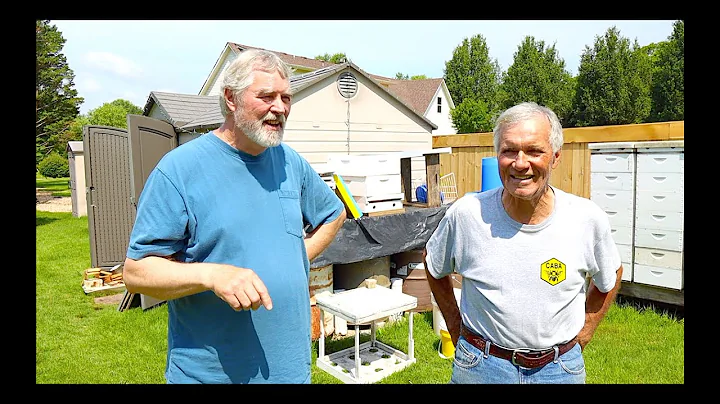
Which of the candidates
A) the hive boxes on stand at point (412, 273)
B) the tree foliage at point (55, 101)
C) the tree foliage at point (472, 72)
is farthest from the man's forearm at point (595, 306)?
the tree foliage at point (472, 72)

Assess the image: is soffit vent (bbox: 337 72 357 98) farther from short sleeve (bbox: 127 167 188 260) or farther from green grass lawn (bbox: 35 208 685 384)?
short sleeve (bbox: 127 167 188 260)

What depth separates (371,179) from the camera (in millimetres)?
5590

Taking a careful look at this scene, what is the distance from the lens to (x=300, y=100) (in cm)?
898

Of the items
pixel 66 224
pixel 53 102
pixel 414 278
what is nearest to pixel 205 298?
pixel 414 278

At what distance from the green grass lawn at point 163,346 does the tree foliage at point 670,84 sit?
3632cm

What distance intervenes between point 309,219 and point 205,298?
0.73 meters

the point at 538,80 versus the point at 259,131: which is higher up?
the point at 538,80

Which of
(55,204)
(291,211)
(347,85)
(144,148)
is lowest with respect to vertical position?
(55,204)

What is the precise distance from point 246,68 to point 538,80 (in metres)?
42.7

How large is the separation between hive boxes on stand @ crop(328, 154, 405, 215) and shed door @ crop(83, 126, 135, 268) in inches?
175

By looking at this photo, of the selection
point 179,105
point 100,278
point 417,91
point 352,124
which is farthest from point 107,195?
point 417,91

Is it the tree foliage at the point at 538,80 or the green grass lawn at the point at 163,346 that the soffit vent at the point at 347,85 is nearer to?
the green grass lawn at the point at 163,346

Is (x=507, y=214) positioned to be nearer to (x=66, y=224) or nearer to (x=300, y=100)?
(x=300, y=100)

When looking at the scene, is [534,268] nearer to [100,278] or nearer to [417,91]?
[100,278]
